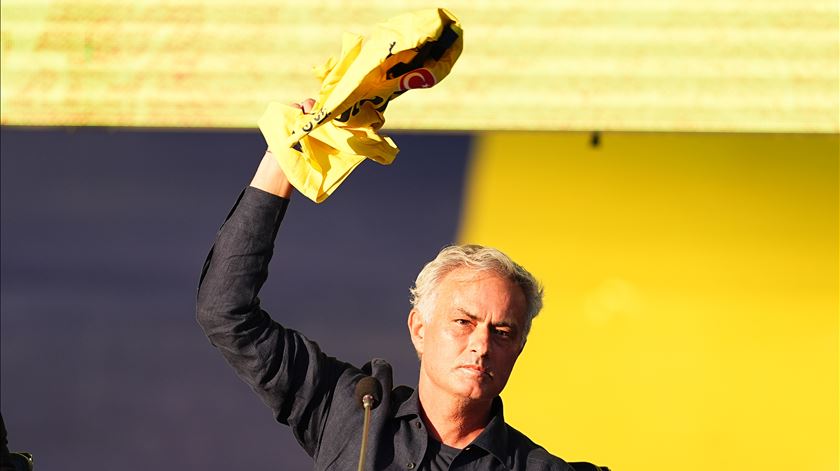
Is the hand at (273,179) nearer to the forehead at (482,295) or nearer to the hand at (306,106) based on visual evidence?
the hand at (306,106)

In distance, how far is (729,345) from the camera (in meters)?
2.78

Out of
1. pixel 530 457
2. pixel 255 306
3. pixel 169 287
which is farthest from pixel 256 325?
pixel 169 287

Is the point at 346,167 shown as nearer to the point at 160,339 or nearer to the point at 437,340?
the point at 437,340

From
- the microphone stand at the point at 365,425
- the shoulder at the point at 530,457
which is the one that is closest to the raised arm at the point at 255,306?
the microphone stand at the point at 365,425

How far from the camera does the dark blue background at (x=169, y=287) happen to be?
2.84m

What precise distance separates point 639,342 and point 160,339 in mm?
1073

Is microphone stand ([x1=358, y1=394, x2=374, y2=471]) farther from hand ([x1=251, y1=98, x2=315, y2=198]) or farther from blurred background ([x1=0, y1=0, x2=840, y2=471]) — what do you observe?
blurred background ([x1=0, y1=0, x2=840, y2=471])

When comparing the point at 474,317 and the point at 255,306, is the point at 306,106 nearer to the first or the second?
the point at 255,306

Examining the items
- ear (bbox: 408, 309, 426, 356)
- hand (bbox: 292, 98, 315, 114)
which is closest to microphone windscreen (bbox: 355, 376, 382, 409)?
ear (bbox: 408, 309, 426, 356)

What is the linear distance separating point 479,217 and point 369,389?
1064 mm

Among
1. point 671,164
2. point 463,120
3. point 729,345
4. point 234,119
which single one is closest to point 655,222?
point 671,164

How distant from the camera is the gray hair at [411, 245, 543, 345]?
1.89 meters

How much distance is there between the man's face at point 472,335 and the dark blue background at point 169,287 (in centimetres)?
95

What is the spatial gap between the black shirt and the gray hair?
0.45 feet
